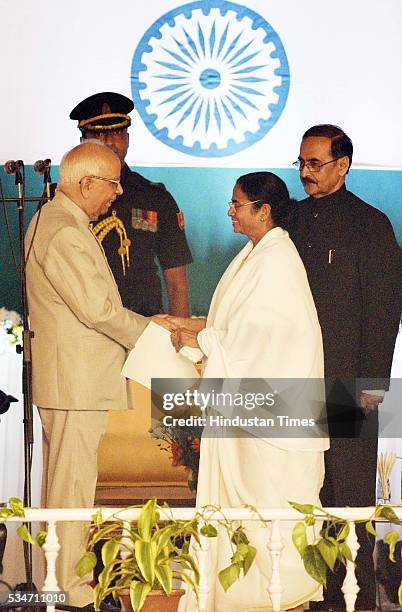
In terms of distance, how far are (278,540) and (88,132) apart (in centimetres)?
264

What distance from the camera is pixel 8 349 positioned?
606cm

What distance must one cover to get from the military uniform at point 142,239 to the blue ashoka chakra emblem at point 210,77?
11.4 inches

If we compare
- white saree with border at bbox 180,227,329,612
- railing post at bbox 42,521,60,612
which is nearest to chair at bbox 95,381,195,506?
white saree with border at bbox 180,227,329,612

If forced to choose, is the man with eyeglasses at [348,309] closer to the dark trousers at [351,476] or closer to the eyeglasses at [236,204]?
the dark trousers at [351,476]

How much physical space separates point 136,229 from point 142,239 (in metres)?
0.06

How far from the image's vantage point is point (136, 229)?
239 inches

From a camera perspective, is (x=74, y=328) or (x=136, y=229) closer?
(x=74, y=328)

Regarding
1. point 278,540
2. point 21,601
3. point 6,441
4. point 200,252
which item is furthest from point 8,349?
point 278,540

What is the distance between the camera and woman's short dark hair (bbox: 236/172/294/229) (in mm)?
5945

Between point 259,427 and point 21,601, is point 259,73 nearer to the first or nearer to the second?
point 259,427

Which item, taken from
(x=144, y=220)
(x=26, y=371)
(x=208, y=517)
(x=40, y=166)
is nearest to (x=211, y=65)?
(x=144, y=220)

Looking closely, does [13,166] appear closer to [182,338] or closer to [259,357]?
[182,338]

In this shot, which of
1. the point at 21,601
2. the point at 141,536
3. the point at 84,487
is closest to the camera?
the point at 141,536

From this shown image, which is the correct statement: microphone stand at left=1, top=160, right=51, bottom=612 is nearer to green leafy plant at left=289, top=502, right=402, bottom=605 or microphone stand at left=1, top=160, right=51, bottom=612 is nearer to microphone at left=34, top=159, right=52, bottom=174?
microphone at left=34, top=159, right=52, bottom=174
